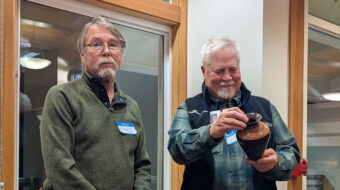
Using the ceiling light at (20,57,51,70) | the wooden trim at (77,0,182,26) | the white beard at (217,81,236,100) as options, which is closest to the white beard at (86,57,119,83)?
the white beard at (217,81,236,100)

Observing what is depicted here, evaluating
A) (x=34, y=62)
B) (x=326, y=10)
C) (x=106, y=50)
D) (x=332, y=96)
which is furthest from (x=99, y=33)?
(x=332, y=96)

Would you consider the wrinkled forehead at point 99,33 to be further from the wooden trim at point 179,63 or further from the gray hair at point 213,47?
the wooden trim at point 179,63

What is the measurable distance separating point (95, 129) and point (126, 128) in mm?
150

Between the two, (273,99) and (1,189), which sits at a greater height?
(273,99)

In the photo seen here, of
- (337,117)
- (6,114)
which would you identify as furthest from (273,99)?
(6,114)

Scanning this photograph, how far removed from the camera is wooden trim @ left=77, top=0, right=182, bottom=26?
247 cm

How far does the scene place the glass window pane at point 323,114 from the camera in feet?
8.73

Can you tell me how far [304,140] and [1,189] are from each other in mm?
1840

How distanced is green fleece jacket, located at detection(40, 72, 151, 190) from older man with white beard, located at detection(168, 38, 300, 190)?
0.21m

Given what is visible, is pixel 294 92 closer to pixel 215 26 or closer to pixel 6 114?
pixel 215 26

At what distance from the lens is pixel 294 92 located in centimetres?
240

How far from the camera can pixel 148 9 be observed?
262 centimetres

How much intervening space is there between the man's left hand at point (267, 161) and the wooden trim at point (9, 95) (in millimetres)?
1286

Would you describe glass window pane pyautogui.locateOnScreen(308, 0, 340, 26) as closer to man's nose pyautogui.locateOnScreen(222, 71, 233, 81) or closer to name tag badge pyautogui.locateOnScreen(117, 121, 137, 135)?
man's nose pyautogui.locateOnScreen(222, 71, 233, 81)
